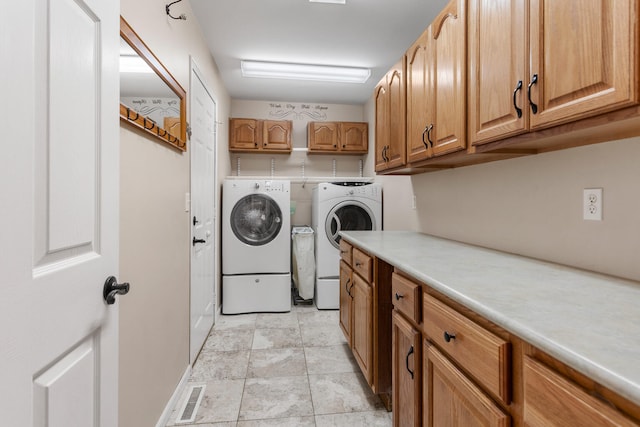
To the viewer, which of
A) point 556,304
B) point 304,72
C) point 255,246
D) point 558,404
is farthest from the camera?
point 255,246

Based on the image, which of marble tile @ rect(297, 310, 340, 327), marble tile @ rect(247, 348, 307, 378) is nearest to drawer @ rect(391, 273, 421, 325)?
marble tile @ rect(247, 348, 307, 378)

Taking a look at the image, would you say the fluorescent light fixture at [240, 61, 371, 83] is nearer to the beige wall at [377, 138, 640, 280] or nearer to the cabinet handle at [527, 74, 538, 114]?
the beige wall at [377, 138, 640, 280]

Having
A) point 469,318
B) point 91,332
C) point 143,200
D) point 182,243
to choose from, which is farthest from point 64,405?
point 182,243

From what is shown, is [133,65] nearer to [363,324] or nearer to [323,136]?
[363,324]

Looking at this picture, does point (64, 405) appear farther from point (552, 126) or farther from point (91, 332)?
point (552, 126)

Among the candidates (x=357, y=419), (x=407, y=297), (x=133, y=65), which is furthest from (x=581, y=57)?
(x=357, y=419)

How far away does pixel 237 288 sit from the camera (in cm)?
323

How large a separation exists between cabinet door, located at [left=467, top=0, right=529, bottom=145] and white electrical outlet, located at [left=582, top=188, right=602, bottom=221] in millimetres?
365

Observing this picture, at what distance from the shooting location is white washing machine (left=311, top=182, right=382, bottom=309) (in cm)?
331

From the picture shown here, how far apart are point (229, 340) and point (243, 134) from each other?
2.36 metres

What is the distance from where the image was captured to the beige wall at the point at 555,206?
102 centimetres

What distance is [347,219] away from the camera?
133 inches

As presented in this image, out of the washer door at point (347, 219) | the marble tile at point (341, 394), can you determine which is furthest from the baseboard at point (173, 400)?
the washer door at point (347, 219)

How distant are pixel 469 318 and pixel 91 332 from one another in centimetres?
103
